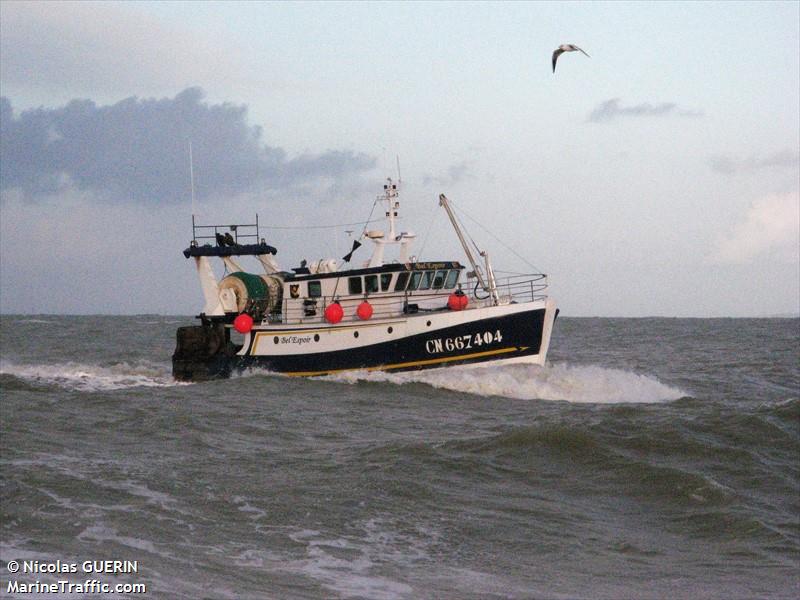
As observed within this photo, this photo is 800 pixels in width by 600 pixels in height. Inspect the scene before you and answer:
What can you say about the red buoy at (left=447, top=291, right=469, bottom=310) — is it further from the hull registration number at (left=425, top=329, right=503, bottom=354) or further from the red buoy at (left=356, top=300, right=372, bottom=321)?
the red buoy at (left=356, top=300, right=372, bottom=321)

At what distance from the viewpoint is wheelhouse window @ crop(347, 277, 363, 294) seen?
89.1 feet

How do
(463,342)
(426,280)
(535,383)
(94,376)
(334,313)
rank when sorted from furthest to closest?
(94,376) → (426,280) → (334,313) → (463,342) → (535,383)

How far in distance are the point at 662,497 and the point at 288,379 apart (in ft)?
46.7

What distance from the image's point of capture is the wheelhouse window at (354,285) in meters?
27.2

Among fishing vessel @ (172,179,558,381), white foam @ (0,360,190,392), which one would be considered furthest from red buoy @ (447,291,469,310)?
white foam @ (0,360,190,392)

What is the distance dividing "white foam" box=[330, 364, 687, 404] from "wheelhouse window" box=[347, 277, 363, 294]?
97.6 inches

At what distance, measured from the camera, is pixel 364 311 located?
2602 centimetres

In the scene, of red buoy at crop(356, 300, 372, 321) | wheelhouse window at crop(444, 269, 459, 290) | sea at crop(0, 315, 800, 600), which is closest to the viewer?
sea at crop(0, 315, 800, 600)

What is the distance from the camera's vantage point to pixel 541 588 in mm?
9914

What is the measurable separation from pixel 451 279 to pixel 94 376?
39.2ft

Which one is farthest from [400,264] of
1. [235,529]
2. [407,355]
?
[235,529]

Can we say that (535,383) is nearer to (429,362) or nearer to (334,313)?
(429,362)

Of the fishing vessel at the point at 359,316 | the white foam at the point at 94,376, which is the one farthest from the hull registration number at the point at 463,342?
the white foam at the point at 94,376

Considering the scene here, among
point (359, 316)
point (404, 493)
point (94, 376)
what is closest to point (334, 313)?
point (359, 316)
